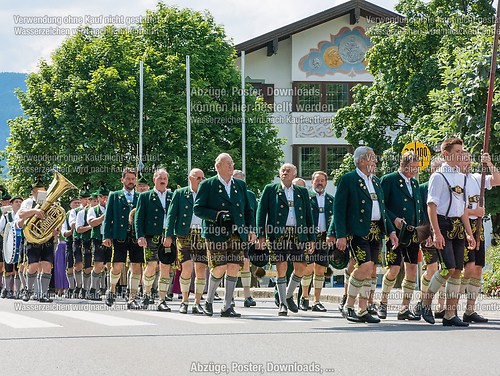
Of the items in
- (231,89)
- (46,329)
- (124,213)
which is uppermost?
(231,89)

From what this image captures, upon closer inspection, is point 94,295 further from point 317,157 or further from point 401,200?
point 317,157

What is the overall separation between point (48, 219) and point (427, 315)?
8711 mm

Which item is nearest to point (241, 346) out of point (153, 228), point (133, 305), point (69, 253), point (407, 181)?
point (407, 181)

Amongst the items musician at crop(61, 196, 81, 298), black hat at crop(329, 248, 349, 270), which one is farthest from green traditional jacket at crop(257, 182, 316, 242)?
musician at crop(61, 196, 81, 298)

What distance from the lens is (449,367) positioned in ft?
28.0

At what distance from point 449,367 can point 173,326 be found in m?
4.98

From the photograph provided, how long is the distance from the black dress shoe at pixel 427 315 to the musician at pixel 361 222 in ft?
2.20

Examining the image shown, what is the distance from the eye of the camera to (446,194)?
41.8ft

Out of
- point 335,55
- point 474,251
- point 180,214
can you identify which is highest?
point 335,55

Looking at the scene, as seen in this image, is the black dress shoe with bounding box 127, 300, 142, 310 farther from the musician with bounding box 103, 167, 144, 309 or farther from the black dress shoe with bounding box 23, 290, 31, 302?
the black dress shoe with bounding box 23, 290, 31, 302

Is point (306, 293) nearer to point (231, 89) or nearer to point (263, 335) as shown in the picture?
point (263, 335)

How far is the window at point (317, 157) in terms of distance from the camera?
52.9 metres

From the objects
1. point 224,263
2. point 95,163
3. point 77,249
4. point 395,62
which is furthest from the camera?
point 95,163

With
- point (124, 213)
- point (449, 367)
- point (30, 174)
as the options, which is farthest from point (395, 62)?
point (449, 367)
